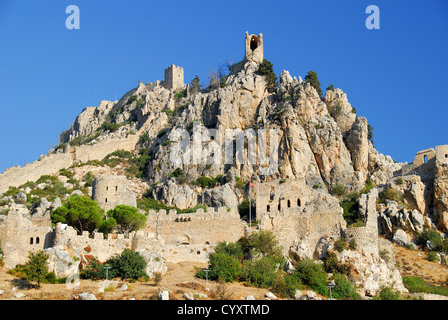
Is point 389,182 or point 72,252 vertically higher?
point 389,182

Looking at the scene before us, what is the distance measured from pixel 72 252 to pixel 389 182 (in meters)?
A: 37.6

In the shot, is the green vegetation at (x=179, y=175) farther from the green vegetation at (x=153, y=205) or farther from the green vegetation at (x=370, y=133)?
the green vegetation at (x=370, y=133)

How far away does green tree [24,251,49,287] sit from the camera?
1545 inches

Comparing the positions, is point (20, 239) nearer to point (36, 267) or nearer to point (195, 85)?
point (36, 267)

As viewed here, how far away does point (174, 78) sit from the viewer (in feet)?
363

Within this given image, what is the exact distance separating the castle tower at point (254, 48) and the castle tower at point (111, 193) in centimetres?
4511

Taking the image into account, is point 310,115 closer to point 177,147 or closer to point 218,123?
point 218,123

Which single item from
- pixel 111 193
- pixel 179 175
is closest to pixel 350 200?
pixel 179 175

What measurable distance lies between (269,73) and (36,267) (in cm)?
5601

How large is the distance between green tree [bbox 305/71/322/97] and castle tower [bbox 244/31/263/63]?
14861 millimetres

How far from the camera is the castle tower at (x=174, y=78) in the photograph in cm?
10994
